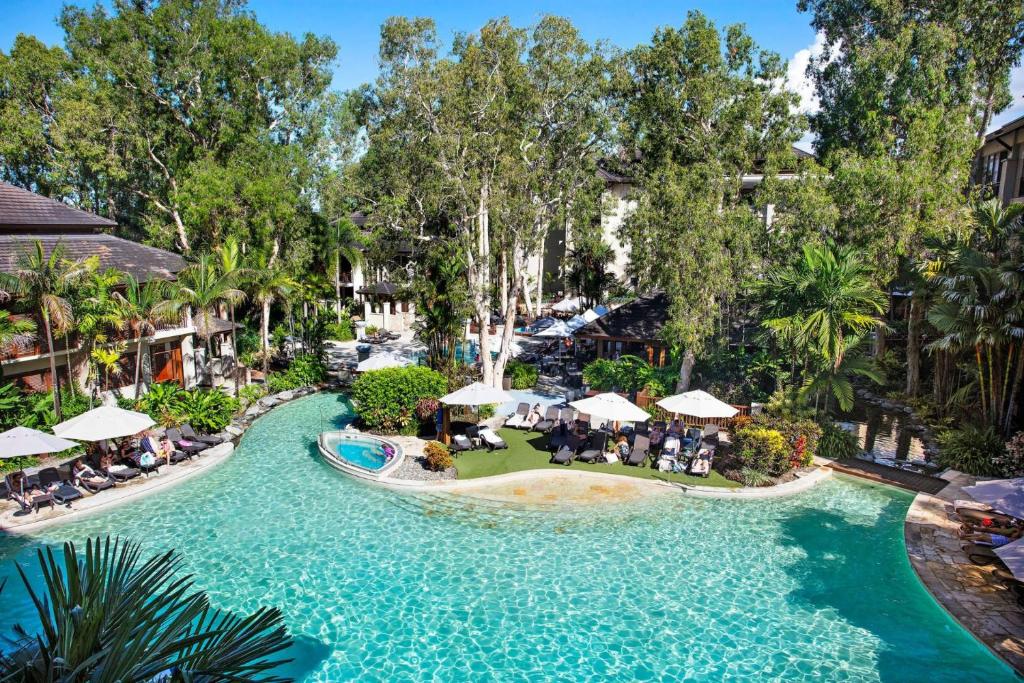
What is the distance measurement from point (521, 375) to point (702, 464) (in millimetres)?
11235

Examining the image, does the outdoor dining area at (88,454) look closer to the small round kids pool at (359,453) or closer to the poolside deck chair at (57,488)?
the poolside deck chair at (57,488)

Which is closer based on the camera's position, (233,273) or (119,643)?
(119,643)

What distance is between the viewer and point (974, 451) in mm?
18375

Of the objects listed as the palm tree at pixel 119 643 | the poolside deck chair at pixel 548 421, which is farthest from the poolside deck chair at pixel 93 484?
the palm tree at pixel 119 643

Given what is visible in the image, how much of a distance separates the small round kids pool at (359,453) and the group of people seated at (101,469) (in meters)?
3.71

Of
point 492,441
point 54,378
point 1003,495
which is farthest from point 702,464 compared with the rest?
point 54,378

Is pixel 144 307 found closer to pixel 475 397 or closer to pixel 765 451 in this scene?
pixel 475 397

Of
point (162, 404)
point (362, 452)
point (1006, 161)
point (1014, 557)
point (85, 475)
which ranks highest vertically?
point (1006, 161)

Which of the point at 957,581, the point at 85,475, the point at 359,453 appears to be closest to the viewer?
the point at 957,581

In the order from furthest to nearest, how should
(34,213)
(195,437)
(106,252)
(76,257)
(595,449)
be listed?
(106,252) → (34,213) → (76,257) → (195,437) → (595,449)

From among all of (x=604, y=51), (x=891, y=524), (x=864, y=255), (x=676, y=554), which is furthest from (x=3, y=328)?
(x=864, y=255)

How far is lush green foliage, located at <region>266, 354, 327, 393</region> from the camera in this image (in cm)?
2844

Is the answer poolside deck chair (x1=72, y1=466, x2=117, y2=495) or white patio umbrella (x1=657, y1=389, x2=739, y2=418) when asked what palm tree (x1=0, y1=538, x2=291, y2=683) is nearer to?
poolside deck chair (x1=72, y1=466, x2=117, y2=495)

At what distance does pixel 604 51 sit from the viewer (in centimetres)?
2598
